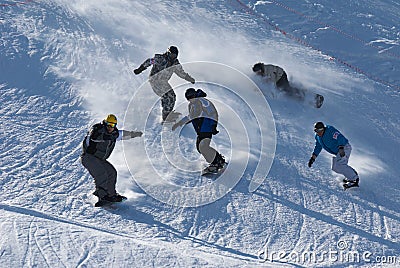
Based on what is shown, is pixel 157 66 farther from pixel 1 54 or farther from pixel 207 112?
pixel 1 54

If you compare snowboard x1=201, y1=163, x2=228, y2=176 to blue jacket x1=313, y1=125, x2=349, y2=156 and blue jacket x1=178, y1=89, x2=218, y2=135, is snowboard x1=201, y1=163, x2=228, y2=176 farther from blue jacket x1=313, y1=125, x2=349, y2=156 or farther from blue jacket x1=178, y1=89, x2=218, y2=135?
blue jacket x1=313, y1=125, x2=349, y2=156

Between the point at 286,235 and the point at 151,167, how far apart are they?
8.92 ft

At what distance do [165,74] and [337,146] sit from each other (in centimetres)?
359

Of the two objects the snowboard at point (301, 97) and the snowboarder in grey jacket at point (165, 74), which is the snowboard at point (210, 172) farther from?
the snowboard at point (301, 97)

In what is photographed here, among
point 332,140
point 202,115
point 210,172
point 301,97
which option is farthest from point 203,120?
point 301,97

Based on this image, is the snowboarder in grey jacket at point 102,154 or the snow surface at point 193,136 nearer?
the snow surface at point 193,136

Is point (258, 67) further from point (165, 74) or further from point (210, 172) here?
point (210, 172)

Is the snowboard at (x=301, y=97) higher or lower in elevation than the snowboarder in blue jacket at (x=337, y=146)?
higher

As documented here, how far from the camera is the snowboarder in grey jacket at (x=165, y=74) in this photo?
10508mm

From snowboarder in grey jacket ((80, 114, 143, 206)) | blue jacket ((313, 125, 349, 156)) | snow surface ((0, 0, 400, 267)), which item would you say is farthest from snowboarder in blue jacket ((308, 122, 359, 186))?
snowboarder in grey jacket ((80, 114, 143, 206))

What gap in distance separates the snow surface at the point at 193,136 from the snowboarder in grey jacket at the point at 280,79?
219 millimetres

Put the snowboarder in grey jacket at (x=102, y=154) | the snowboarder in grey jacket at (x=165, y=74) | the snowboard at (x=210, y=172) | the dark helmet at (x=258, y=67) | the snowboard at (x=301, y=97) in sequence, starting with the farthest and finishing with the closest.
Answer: the snowboard at (x=301, y=97), the dark helmet at (x=258, y=67), the snowboarder in grey jacket at (x=165, y=74), the snowboard at (x=210, y=172), the snowboarder in grey jacket at (x=102, y=154)

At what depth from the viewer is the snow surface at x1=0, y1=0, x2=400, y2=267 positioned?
7.45 meters

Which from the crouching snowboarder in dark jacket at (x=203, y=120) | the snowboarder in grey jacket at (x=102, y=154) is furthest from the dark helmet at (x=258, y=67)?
the snowboarder in grey jacket at (x=102, y=154)
